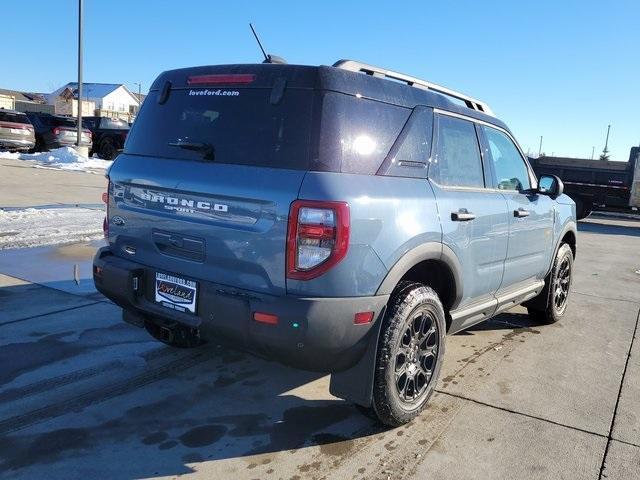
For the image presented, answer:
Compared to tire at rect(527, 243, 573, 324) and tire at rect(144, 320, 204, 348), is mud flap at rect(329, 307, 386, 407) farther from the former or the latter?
tire at rect(527, 243, 573, 324)

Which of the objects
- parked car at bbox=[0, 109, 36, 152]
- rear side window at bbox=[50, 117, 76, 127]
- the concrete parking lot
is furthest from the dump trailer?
parked car at bbox=[0, 109, 36, 152]

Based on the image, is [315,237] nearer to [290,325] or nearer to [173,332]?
[290,325]

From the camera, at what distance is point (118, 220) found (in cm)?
348

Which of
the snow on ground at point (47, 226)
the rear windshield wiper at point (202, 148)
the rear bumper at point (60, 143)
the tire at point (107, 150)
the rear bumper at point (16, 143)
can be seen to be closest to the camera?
the rear windshield wiper at point (202, 148)

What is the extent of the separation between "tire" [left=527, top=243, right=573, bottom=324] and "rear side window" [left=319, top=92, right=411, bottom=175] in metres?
3.02

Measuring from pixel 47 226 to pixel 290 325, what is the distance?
6985 millimetres

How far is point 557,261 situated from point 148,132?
3.96 metres

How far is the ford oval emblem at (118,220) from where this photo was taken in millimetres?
3447

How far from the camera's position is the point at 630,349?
16.1 ft

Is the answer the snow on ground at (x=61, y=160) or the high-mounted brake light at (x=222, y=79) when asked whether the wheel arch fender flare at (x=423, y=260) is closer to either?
the high-mounted brake light at (x=222, y=79)

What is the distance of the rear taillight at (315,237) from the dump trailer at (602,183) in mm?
14502

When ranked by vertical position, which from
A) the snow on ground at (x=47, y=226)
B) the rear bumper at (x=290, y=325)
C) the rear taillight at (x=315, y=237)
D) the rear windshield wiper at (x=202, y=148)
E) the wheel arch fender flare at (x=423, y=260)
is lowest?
the snow on ground at (x=47, y=226)

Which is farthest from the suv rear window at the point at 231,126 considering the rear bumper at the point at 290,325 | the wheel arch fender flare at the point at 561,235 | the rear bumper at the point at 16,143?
the rear bumper at the point at 16,143

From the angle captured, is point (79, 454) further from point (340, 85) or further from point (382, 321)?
point (340, 85)
